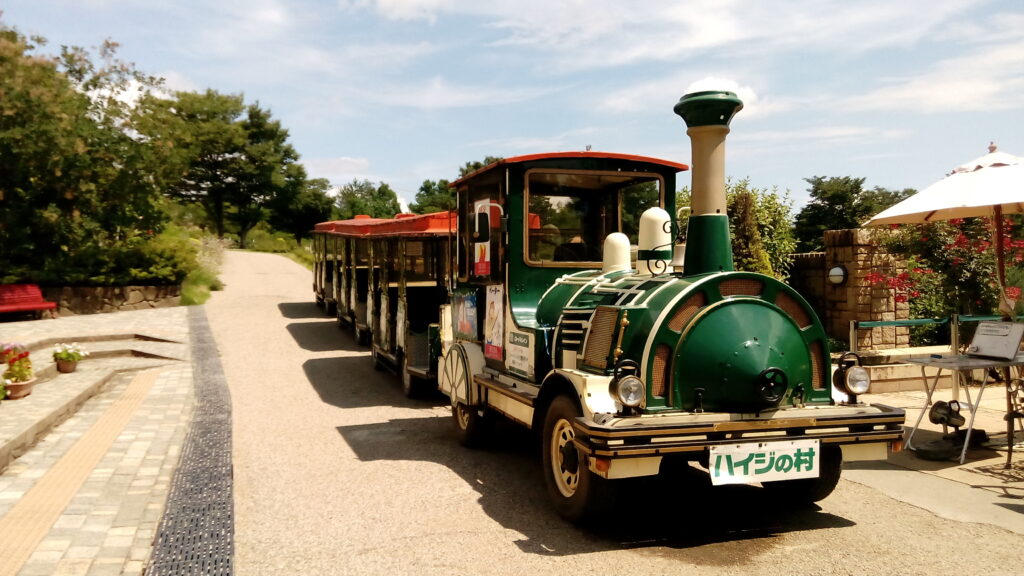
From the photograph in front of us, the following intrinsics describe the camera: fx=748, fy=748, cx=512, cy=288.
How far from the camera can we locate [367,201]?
6300 cm

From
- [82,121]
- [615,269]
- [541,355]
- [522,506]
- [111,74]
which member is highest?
[111,74]

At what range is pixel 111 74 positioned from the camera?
1845 centimetres

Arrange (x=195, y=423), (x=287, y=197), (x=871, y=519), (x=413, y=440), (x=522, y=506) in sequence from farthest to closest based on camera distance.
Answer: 1. (x=287, y=197)
2. (x=195, y=423)
3. (x=413, y=440)
4. (x=522, y=506)
5. (x=871, y=519)

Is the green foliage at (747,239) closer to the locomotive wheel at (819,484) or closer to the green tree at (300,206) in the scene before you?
the locomotive wheel at (819,484)

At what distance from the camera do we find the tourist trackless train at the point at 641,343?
434 cm

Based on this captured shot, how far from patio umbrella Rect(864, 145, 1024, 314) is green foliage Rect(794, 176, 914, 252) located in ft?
97.3

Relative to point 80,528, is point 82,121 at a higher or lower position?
higher

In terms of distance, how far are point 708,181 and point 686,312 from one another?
94 cm

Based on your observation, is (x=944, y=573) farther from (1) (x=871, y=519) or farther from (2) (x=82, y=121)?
(2) (x=82, y=121)

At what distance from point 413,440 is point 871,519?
4079mm

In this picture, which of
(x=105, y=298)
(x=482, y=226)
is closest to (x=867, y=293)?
(x=482, y=226)

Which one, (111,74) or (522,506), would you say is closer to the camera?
(522,506)

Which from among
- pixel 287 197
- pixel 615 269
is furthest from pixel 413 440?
pixel 287 197

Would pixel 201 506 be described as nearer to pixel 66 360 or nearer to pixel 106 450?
pixel 106 450
